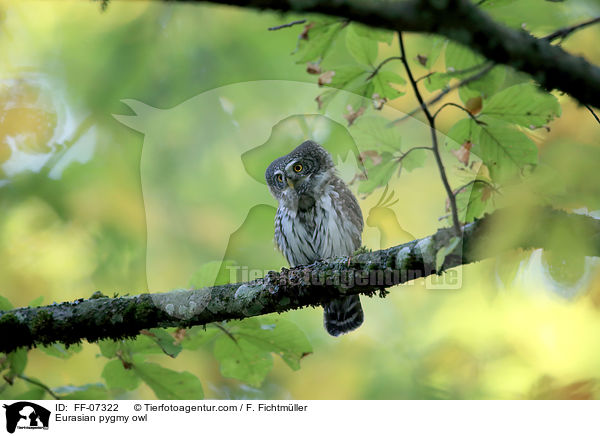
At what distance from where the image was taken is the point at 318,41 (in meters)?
1.51

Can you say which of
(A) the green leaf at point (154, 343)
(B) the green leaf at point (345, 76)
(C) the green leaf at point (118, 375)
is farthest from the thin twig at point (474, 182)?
(C) the green leaf at point (118, 375)

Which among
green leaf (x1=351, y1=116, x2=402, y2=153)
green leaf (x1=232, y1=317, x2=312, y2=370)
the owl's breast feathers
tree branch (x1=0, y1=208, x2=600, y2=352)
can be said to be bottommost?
green leaf (x1=232, y1=317, x2=312, y2=370)

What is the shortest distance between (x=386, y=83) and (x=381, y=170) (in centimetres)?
30

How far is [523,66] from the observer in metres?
0.88

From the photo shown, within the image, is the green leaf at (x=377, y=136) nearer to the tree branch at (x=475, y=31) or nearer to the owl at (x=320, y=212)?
the tree branch at (x=475, y=31)

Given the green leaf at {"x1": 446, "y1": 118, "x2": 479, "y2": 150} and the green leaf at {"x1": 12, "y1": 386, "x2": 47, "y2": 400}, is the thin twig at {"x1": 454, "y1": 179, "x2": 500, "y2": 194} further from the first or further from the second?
the green leaf at {"x1": 12, "y1": 386, "x2": 47, "y2": 400}

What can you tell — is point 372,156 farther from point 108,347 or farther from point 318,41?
point 108,347

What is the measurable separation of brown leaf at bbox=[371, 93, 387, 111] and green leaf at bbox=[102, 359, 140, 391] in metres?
1.60

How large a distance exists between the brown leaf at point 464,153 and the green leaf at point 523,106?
13 cm

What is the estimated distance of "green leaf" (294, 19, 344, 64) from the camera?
4.84 ft

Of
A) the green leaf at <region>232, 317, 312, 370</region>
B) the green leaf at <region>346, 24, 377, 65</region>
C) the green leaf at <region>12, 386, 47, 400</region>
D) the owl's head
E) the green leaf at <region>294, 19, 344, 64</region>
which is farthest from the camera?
the owl's head

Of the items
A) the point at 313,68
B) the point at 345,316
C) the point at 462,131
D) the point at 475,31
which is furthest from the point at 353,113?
the point at 345,316

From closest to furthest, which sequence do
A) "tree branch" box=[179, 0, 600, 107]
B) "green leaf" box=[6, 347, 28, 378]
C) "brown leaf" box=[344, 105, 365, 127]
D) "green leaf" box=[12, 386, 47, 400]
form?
"tree branch" box=[179, 0, 600, 107] < "brown leaf" box=[344, 105, 365, 127] < "green leaf" box=[12, 386, 47, 400] < "green leaf" box=[6, 347, 28, 378]

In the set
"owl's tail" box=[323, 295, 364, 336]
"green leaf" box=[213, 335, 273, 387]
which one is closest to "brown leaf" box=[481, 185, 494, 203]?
"green leaf" box=[213, 335, 273, 387]
